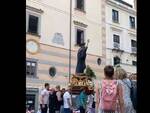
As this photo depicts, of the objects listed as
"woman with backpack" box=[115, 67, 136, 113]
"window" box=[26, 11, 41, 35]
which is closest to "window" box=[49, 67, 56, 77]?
"window" box=[26, 11, 41, 35]

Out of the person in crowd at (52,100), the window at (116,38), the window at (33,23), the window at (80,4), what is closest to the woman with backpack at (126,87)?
the person in crowd at (52,100)

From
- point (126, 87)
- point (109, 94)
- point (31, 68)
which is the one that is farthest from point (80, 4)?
point (109, 94)

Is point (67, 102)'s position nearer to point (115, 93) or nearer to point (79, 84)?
point (79, 84)

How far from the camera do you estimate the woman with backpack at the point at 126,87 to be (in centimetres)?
507

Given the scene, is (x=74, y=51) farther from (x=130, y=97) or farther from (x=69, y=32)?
(x=130, y=97)

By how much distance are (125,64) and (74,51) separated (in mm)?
5288

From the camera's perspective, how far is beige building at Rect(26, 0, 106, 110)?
22.9 m

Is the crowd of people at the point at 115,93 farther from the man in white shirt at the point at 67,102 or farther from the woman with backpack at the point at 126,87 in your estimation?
the man in white shirt at the point at 67,102

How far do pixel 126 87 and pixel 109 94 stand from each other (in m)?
0.56

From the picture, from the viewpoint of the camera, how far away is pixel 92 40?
2794 cm

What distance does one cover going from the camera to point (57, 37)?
82.1 feet

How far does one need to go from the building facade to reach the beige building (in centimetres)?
69
